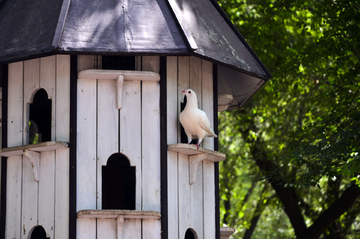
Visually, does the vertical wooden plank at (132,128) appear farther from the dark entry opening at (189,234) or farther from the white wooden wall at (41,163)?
the dark entry opening at (189,234)

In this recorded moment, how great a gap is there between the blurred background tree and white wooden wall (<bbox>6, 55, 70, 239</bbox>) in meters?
4.06

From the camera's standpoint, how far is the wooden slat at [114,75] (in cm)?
694

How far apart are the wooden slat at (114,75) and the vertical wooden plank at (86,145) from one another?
0.10 m

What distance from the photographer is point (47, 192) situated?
6.96 meters

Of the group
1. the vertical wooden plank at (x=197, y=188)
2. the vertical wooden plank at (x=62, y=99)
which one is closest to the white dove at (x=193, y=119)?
the vertical wooden plank at (x=197, y=188)

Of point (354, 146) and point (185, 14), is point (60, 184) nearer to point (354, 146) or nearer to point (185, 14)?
point (185, 14)

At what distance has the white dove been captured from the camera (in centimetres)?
714

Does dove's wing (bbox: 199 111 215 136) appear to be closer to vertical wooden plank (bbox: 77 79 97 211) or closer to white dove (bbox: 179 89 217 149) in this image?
white dove (bbox: 179 89 217 149)

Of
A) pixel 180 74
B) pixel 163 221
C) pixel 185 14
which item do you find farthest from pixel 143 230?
pixel 185 14

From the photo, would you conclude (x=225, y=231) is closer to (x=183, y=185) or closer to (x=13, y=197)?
(x=183, y=185)

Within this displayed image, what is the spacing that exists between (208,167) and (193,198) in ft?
1.66

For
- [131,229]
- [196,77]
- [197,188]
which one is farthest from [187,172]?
[196,77]

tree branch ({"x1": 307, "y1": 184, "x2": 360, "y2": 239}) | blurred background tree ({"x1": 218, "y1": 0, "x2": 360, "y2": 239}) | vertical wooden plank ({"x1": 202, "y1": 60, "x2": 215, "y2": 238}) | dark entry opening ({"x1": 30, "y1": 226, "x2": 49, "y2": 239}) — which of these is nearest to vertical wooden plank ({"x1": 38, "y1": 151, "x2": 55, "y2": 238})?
dark entry opening ({"x1": 30, "y1": 226, "x2": 49, "y2": 239})

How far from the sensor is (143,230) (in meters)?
6.81
